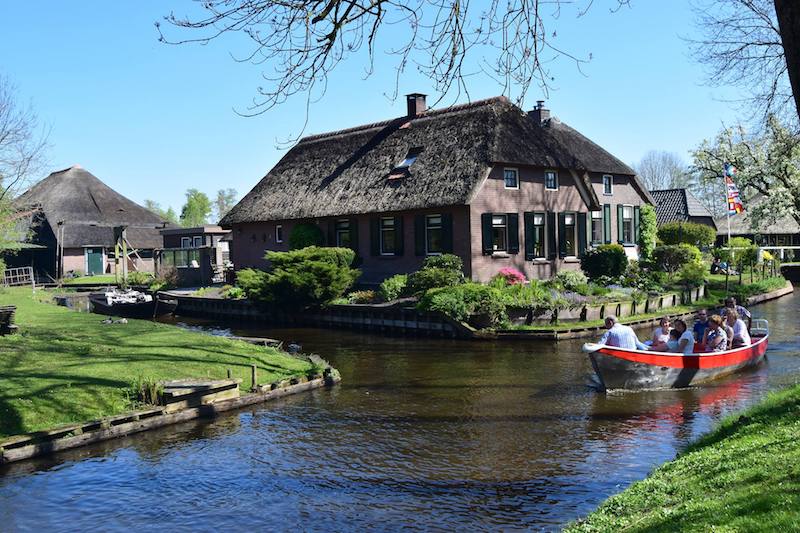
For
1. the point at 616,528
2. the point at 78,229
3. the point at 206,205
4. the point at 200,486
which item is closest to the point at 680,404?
the point at 616,528

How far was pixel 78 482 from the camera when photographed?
29.8 ft

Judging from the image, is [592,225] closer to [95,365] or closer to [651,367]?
[651,367]

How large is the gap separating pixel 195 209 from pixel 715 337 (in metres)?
94.1

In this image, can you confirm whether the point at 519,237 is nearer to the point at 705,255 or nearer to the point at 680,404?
the point at 680,404

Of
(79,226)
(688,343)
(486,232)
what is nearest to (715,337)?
(688,343)

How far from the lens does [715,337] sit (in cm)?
1466

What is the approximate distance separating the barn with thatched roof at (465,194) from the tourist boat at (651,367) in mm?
12049

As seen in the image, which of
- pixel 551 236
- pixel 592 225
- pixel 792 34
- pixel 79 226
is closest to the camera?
pixel 792 34

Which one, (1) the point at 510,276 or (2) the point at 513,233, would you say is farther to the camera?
(2) the point at 513,233

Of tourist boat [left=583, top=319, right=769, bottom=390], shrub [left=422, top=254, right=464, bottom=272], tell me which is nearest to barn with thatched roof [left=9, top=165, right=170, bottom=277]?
shrub [left=422, top=254, right=464, bottom=272]

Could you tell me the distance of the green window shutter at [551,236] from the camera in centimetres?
2816

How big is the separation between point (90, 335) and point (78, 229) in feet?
126

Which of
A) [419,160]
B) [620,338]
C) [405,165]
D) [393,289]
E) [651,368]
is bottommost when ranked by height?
[651,368]

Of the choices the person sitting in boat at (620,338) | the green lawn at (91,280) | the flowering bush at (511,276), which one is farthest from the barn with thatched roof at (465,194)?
the green lawn at (91,280)
